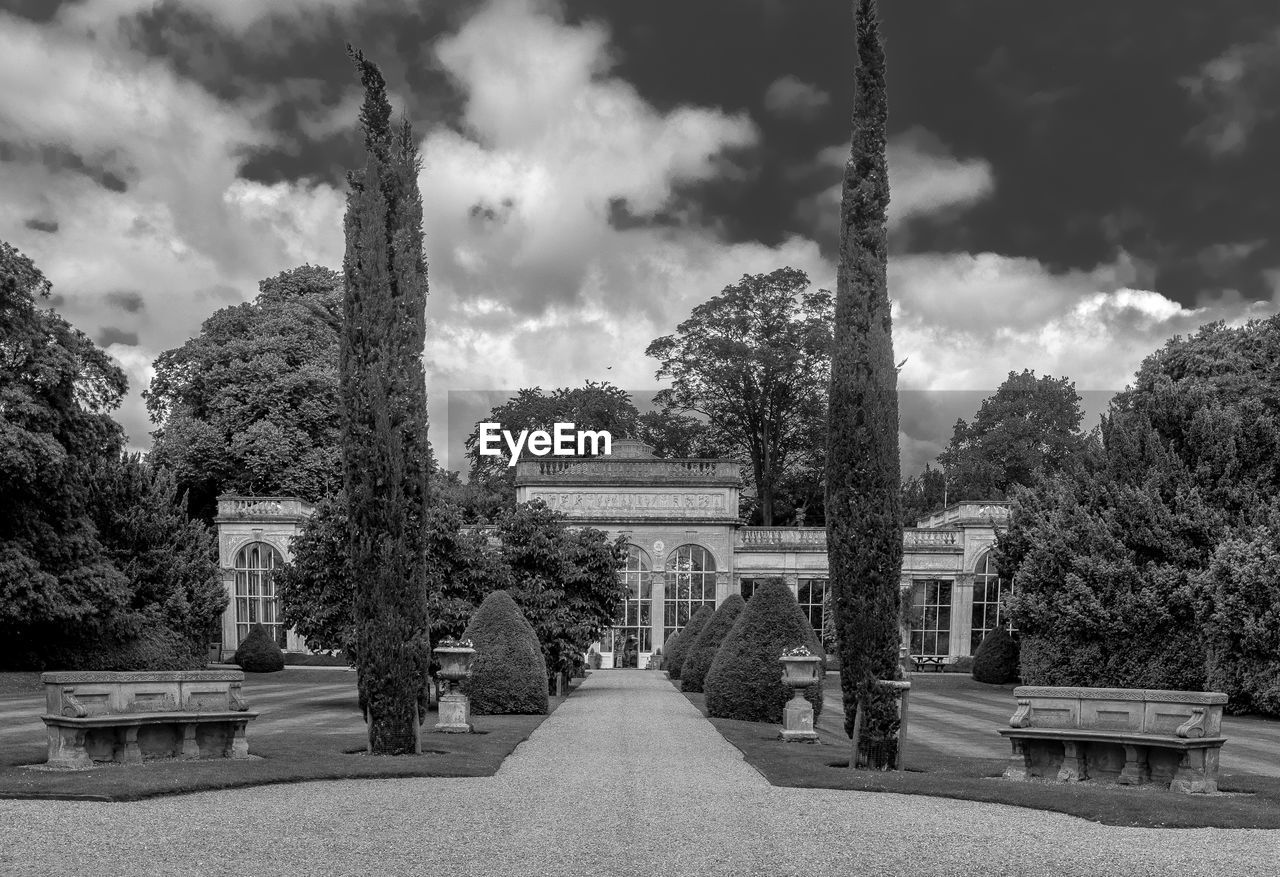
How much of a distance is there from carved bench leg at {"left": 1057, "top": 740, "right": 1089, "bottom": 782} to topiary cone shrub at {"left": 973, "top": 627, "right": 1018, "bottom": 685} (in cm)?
2730

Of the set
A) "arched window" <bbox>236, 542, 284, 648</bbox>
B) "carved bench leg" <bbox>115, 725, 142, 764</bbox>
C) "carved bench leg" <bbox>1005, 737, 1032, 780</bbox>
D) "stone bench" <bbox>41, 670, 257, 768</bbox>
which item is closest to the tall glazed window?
"arched window" <bbox>236, 542, 284, 648</bbox>

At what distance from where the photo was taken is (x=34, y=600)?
3055cm

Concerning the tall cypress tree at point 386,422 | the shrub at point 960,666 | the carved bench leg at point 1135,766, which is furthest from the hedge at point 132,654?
the shrub at point 960,666

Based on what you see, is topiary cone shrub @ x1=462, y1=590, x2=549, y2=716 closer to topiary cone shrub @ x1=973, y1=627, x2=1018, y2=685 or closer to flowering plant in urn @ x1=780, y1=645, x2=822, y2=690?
flowering plant in urn @ x1=780, y1=645, x2=822, y2=690

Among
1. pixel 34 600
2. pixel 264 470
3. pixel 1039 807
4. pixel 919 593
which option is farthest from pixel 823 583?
pixel 1039 807

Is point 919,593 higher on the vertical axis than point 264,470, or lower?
lower

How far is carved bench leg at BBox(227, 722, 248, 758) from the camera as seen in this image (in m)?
15.0

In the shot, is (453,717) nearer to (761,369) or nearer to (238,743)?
(238,743)

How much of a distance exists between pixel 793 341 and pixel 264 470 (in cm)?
2416

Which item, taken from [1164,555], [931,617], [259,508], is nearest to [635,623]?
[931,617]

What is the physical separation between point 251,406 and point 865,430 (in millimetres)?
38496

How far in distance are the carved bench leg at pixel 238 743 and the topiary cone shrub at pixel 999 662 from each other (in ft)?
99.8

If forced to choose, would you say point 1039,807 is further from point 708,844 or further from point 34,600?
point 34,600

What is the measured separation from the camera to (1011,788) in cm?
1295
